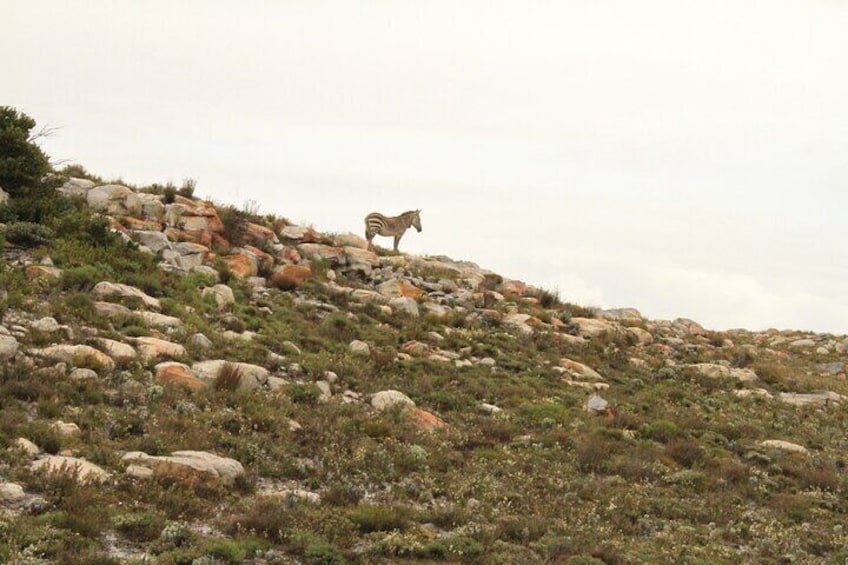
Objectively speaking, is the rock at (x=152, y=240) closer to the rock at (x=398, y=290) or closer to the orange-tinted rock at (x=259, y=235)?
the orange-tinted rock at (x=259, y=235)

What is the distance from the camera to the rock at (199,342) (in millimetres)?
16891

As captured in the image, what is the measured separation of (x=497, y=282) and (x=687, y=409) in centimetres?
1333

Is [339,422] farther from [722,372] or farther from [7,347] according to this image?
[722,372]

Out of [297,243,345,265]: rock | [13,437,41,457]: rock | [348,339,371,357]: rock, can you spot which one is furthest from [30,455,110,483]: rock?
[297,243,345,265]: rock

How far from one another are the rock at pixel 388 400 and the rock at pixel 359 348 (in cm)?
275

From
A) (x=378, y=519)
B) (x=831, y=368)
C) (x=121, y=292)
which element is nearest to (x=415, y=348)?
(x=121, y=292)

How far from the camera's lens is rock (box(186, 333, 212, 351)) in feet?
55.4

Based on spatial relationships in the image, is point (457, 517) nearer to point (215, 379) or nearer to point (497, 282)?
point (215, 379)

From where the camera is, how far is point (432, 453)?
14500mm

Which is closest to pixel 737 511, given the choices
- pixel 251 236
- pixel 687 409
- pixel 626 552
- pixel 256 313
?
pixel 626 552

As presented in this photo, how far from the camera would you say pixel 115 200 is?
25.2m

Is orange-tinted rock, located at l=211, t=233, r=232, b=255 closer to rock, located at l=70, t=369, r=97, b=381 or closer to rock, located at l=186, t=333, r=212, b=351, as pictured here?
rock, located at l=186, t=333, r=212, b=351

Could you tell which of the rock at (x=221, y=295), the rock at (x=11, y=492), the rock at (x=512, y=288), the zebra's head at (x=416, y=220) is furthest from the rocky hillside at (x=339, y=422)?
the zebra's head at (x=416, y=220)

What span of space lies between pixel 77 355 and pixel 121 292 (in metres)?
4.35
